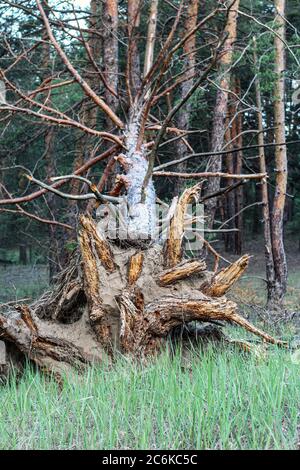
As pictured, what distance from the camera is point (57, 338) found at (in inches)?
182

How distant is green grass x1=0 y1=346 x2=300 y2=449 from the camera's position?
2688 millimetres

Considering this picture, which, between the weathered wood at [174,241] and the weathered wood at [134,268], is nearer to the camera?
the weathered wood at [134,268]

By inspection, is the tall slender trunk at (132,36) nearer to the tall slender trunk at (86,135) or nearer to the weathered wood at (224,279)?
the tall slender trunk at (86,135)

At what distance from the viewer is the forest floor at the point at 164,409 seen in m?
2.69

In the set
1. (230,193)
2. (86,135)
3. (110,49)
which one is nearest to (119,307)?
(110,49)

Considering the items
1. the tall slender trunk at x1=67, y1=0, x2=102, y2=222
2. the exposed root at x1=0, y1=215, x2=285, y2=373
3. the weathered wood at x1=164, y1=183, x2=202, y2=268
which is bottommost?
the exposed root at x1=0, y1=215, x2=285, y2=373

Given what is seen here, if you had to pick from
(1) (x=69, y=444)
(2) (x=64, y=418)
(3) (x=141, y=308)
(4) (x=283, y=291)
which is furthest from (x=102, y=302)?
(4) (x=283, y=291)

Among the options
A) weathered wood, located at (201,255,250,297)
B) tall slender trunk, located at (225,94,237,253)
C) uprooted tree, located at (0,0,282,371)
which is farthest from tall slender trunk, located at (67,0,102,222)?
tall slender trunk, located at (225,94,237,253)

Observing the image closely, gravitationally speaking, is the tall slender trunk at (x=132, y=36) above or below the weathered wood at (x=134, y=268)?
above

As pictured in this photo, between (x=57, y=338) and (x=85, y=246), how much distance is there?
0.88 meters

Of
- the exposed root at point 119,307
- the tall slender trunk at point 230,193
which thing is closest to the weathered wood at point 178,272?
the exposed root at point 119,307

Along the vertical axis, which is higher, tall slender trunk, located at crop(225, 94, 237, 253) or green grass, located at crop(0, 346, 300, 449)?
tall slender trunk, located at crop(225, 94, 237, 253)

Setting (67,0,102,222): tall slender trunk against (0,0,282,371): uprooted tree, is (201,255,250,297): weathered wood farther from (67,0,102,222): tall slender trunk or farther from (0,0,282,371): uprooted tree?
(67,0,102,222): tall slender trunk

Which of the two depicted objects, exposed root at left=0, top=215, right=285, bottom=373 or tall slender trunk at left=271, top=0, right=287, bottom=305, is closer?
exposed root at left=0, top=215, right=285, bottom=373
